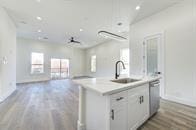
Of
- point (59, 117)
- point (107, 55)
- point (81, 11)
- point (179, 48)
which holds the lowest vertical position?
point (59, 117)

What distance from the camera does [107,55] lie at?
27.6 feet

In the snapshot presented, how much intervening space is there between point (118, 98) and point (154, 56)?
347cm

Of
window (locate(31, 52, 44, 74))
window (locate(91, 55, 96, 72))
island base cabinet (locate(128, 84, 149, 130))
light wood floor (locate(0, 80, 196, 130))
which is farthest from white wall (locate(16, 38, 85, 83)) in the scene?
island base cabinet (locate(128, 84, 149, 130))

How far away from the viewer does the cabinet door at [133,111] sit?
1790 mm

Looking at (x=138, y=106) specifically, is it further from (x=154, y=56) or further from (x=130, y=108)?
(x=154, y=56)

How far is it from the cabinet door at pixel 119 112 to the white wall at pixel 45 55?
27.1 ft

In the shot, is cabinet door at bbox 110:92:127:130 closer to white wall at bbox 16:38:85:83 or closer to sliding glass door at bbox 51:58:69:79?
white wall at bbox 16:38:85:83

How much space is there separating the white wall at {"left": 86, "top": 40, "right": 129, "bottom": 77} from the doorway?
2.28 meters

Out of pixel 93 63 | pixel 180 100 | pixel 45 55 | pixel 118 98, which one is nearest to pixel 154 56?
pixel 180 100

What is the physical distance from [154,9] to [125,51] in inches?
131

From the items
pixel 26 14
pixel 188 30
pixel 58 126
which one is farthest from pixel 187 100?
pixel 26 14

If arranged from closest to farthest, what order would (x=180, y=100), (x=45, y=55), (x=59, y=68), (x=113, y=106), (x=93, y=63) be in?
1. (x=113, y=106)
2. (x=180, y=100)
3. (x=45, y=55)
4. (x=59, y=68)
5. (x=93, y=63)

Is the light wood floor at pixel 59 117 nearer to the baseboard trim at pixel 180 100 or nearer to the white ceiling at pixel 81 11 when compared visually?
the baseboard trim at pixel 180 100

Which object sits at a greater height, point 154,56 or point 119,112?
point 154,56
